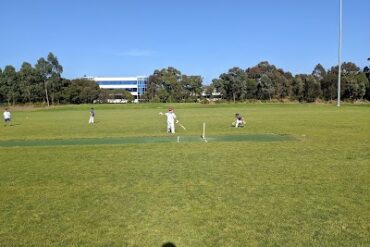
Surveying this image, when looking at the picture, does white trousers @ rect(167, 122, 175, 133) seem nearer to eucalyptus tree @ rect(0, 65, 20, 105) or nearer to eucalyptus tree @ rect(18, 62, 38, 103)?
eucalyptus tree @ rect(18, 62, 38, 103)

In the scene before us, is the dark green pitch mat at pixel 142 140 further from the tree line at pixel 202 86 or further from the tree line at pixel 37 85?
the tree line at pixel 37 85

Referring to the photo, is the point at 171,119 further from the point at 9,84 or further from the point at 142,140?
the point at 9,84

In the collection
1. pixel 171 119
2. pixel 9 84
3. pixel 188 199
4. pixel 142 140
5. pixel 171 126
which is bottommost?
pixel 142 140

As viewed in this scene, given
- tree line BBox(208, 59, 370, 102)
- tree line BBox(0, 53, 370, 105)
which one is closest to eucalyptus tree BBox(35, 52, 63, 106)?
tree line BBox(0, 53, 370, 105)

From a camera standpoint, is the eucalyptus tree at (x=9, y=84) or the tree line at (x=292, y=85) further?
the eucalyptus tree at (x=9, y=84)

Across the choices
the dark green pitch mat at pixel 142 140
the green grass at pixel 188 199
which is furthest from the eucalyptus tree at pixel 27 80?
the green grass at pixel 188 199

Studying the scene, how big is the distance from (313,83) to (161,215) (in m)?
99.6

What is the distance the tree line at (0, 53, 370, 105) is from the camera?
333ft

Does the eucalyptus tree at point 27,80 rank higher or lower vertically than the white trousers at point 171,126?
higher

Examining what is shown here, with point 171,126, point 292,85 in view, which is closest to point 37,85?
point 292,85

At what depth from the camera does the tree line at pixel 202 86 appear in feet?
333

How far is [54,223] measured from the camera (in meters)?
7.29

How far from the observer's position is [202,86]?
12006 centimetres

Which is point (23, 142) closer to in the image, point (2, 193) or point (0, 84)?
point (2, 193)
